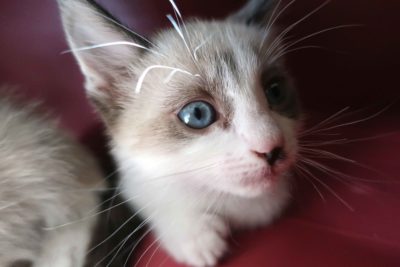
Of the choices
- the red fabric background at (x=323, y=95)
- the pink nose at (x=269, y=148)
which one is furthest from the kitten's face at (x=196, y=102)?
the red fabric background at (x=323, y=95)

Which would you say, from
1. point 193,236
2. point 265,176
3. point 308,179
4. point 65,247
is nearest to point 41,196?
point 65,247

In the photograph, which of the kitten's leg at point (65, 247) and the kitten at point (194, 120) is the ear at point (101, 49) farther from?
the kitten's leg at point (65, 247)

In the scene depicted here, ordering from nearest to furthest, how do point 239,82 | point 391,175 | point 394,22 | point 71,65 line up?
point 239,82
point 391,175
point 394,22
point 71,65

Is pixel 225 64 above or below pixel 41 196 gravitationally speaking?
above

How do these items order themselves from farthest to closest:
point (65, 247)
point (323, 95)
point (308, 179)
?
point (323, 95)
point (308, 179)
point (65, 247)

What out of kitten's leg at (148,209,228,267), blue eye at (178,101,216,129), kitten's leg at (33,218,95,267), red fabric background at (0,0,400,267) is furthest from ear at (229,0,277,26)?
kitten's leg at (33,218,95,267)

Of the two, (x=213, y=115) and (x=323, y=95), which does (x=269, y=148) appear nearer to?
(x=213, y=115)

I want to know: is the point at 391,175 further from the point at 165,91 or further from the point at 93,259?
the point at 93,259

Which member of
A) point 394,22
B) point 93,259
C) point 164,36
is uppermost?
point 394,22

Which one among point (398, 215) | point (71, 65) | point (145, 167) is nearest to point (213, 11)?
point (71, 65)
